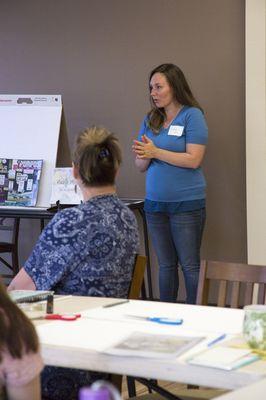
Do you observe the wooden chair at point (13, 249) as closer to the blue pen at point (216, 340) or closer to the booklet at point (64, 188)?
the booklet at point (64, 188)

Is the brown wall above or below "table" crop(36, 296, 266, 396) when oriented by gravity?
above

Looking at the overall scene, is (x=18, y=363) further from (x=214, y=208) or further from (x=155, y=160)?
(x=214, y=208)

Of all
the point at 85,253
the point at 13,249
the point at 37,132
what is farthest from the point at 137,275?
the point at 37,132

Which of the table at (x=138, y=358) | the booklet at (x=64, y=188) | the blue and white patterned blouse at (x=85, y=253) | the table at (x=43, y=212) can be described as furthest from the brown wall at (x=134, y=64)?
the table at (x=138, y=358)

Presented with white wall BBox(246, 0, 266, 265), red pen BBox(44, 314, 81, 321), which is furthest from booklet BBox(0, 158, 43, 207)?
red pen BBox(44, 314, 81, 321)

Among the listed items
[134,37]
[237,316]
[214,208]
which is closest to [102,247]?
[237,316]

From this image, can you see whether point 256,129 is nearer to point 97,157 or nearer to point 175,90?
point 175,90

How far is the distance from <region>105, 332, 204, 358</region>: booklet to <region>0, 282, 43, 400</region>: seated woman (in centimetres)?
28

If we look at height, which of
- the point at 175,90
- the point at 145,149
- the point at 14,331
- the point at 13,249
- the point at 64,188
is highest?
the point at 175,90

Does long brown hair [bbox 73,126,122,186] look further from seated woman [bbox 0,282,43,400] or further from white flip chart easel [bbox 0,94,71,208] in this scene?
white flip chart easel [bbox 0,94,71,208]

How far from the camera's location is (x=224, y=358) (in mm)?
1727

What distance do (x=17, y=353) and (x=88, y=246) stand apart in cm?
96

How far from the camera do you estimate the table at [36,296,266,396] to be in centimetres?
165

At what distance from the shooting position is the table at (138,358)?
5.40ft
